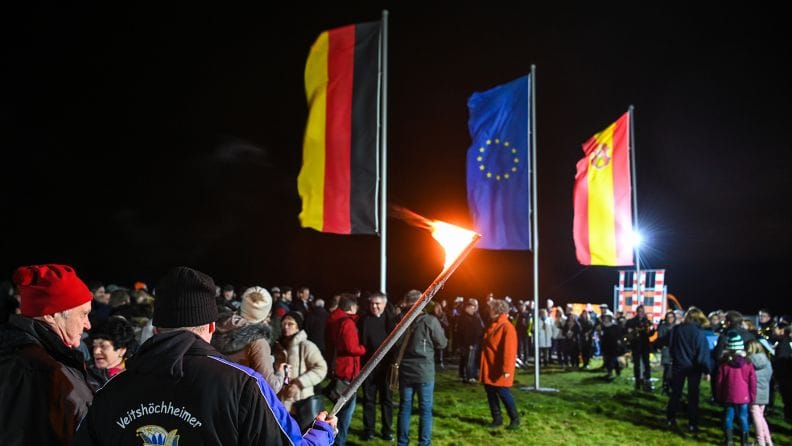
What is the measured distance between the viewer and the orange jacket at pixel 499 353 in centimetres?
966

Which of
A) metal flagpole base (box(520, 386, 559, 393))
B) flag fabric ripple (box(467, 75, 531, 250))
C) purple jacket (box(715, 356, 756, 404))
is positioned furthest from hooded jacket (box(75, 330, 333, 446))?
metal flagpole base (box(520, 386, 559, 393))

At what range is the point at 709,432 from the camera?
33.8ft

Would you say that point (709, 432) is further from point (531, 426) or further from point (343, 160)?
point (343, 160)

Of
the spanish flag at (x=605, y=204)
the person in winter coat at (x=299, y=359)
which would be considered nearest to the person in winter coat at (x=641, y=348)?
the spanish flag at (x=605, y=204)

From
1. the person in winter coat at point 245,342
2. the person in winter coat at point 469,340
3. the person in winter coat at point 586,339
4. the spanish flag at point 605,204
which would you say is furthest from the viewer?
the person in winter coat at point 586,339

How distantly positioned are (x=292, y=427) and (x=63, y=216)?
1787 inches

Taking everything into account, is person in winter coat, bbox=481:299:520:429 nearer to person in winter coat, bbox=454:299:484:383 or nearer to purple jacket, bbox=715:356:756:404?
purple jacket, bbox=715:356:756:404

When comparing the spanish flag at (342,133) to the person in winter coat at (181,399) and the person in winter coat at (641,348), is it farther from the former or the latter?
the person in winter coat at (641,348)

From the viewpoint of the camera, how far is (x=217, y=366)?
91.5 inches

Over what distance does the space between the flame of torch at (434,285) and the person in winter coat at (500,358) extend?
19.9 ft

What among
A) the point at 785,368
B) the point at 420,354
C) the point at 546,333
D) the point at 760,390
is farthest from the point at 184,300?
the point at 546,333

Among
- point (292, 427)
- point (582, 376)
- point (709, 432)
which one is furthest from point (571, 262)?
point (292, 427)

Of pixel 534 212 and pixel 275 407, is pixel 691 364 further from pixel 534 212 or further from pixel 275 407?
pixel 275 407

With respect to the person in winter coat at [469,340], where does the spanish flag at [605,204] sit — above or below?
above
